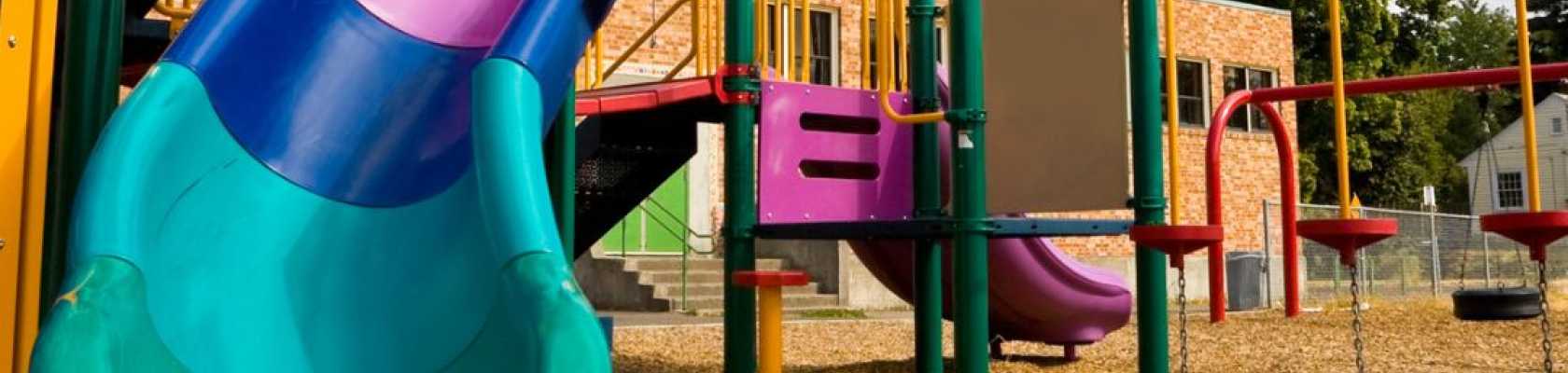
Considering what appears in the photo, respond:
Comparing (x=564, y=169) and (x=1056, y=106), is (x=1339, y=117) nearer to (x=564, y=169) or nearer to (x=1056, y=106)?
(x=1056, y=106)

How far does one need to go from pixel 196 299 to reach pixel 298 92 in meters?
0.75

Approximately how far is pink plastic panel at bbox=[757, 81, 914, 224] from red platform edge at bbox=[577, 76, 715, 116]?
0.30m

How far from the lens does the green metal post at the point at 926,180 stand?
21.7 ft

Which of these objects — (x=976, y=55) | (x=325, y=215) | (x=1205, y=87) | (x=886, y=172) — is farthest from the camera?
(x=1205, y=87)

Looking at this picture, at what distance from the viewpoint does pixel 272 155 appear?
13.4 feet

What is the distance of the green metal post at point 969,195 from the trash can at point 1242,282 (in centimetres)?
1266

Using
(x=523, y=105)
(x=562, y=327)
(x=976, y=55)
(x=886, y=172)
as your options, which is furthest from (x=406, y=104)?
(x=886, y=172)

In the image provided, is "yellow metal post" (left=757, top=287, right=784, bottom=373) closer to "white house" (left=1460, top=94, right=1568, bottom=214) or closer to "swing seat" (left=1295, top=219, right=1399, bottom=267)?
"swing seat" (left=1295, top=219, right=1399, bottom=267)

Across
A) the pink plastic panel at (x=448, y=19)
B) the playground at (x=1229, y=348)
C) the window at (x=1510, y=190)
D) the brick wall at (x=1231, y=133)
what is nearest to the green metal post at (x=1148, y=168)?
the pink plastic panel at (x=448, y=19)

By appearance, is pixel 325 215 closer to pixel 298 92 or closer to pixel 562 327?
pixel 298 92

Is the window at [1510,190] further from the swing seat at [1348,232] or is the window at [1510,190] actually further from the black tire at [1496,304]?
the swing seat at [1348,232]

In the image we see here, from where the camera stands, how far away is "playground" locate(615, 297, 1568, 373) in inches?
368

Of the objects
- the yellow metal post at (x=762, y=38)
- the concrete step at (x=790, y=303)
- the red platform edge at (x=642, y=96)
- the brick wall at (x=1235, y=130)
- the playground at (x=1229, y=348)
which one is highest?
the brick wall at (x=1235, y=130)

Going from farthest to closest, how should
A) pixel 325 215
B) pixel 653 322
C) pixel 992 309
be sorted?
pixel 653 322, pixel 992 309, pixel 325 215
